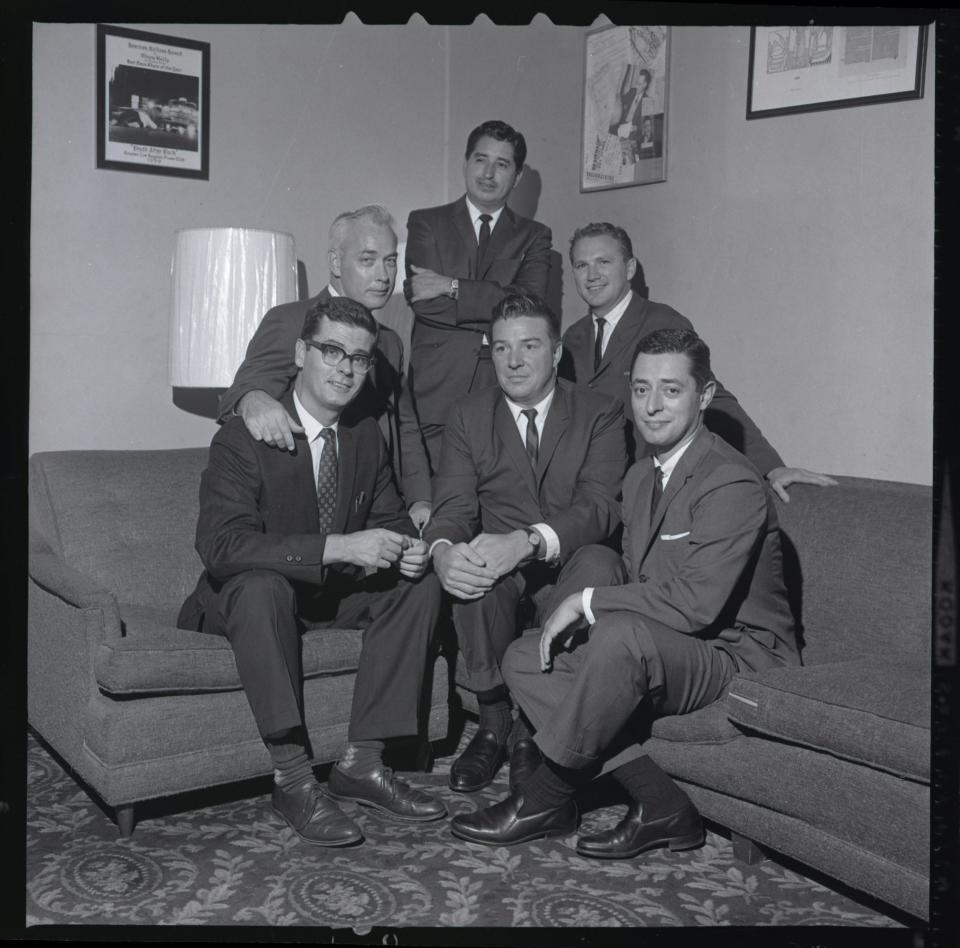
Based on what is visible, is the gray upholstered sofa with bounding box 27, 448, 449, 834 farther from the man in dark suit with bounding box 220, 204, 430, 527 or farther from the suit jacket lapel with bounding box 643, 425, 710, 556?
the suit jacket lapel with bounding box 643, 425, 710, 556

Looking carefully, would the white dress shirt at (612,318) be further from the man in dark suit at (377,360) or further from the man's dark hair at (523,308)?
the man in dark suit at (377,360)

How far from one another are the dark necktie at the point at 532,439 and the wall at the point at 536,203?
885 millimetres

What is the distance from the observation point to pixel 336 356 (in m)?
2.66

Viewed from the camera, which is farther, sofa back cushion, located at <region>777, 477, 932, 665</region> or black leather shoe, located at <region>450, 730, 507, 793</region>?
black leather shoe, located at <region>450, 730, 507, 793</region>

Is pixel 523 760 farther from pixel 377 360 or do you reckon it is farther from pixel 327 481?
pixel 377 360

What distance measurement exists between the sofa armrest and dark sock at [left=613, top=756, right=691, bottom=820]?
127 cm

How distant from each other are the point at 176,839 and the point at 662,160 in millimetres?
2719

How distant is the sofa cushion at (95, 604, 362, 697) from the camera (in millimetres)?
2369

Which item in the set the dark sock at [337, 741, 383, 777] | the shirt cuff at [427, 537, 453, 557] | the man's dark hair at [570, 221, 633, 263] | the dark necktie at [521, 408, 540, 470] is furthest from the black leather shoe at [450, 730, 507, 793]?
the man's dark hair at [570, 221, 633, 263]

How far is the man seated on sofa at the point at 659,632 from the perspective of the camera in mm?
2240

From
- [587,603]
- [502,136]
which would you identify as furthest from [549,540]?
[502,136]

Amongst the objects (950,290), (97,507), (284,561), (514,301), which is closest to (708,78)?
(514,301)

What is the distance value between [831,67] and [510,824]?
2.38 meters

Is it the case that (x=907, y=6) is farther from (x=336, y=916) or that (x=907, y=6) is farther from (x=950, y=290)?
(x=336, y=916)
